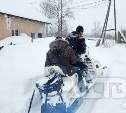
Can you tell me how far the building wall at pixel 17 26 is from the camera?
85.7 feet

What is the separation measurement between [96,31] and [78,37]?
98.1m

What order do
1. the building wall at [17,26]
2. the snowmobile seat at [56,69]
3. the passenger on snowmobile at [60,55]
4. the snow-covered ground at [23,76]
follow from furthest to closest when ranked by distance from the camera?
the building wall at [17,26], the snow-covered ground at [23,76], the passenger on snowmobile at [60,55], the snowmobile seat at [56,69]

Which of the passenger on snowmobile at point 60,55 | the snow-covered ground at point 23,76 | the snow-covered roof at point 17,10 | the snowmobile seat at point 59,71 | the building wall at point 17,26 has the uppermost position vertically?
the snow-covered roof at point 17,10

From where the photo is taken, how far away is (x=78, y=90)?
7.51 m

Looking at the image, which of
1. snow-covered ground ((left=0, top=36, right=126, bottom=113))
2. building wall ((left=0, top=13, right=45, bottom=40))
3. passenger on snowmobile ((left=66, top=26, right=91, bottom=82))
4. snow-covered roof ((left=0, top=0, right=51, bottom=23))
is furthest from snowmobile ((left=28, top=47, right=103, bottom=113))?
building wall ((left=0, top=13, right=45, bottom=40))

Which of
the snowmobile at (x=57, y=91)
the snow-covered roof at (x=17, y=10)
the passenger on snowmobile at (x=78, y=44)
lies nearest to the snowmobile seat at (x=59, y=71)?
the snowmobile at (x=57, y=91)

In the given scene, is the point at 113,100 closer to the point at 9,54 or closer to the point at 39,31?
the point at 9,54

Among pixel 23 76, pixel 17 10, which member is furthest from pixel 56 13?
pixel 23 76

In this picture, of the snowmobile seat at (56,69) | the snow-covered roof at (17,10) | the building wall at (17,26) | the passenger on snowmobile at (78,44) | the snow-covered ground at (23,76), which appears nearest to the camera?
the snowmobile seat at (56,69)

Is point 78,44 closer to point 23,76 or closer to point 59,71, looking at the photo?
point 59,71

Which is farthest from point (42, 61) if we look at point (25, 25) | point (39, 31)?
point (39, 31)

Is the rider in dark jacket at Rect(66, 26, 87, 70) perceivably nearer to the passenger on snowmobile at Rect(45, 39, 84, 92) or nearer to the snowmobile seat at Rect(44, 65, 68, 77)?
the passenger on snowmobile at Rect(45, 39, 84, 92)

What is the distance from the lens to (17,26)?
28.3m

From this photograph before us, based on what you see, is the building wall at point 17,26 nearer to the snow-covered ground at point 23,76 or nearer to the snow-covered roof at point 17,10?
the snow-covered roof at point 17,10
